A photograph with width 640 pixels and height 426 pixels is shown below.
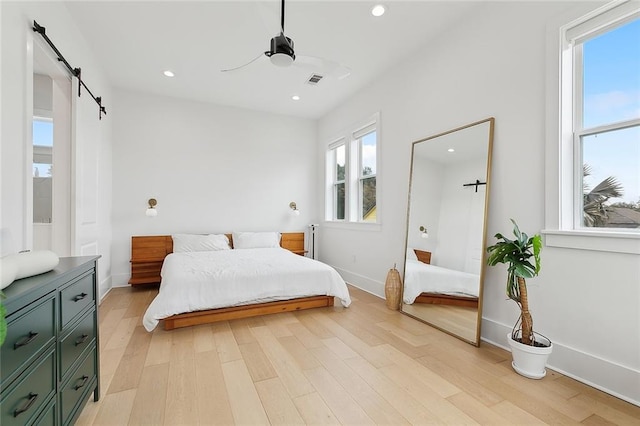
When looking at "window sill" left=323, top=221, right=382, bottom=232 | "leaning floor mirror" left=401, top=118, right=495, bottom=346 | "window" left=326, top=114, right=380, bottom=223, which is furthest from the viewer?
"window" left=326, top=114, right=380, bottom=223

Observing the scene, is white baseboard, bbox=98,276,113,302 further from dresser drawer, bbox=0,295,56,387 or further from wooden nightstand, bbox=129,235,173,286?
dresser drawer, bbox=0,295,56,387

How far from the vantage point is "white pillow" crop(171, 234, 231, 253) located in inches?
177

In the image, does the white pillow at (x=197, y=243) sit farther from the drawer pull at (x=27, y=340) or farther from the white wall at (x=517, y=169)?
the drawer pull at (x=27, y=340)

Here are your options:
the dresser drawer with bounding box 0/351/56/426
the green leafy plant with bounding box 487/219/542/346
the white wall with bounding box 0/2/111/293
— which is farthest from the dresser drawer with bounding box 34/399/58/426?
the green leafy plant with bounding box 487/219/542/346

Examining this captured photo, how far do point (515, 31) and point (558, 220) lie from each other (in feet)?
5.21

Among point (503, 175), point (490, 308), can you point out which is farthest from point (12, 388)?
point (503, 175)

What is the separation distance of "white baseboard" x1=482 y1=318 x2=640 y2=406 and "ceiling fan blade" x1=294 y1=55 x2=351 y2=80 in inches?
105

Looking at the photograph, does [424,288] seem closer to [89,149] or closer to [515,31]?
[515,31]

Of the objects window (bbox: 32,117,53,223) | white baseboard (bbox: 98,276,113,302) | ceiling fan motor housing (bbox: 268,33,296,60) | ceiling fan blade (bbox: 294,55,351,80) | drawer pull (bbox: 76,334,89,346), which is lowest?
white baseboard (bbox: 98,276,113,302)

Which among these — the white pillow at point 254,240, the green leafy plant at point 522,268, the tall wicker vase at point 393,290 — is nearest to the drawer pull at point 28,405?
the green leafy plant at point 522,268

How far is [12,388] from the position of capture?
3.21 ft

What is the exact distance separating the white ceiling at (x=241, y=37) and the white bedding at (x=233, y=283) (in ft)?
7.02

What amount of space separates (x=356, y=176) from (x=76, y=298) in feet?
13.0

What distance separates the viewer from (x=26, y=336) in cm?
108
